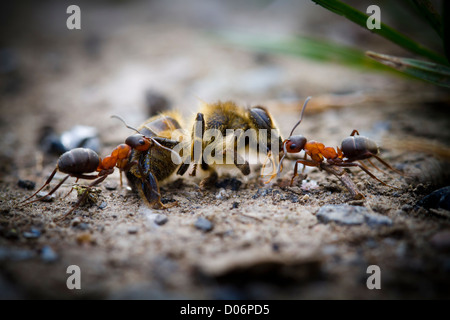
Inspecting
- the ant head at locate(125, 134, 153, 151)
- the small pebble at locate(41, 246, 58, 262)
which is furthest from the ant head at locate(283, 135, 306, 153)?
the small pebble at locate(41, 246, 58, 262)

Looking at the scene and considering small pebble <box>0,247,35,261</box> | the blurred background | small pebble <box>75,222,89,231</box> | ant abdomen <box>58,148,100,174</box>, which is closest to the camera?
small pebble <box>0,247,35,261</box>

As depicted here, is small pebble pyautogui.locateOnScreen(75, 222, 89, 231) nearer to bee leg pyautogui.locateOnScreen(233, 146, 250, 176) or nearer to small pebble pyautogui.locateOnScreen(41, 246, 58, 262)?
small pebble pyautogui.locateOnScreen(41, 246, 58, 262)

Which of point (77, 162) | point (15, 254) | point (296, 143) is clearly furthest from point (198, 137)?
point (15, 254)

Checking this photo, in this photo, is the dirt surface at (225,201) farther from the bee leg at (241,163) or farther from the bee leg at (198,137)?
the bee leg at (198,137)

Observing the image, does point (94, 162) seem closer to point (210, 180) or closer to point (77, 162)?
point (77, 162)

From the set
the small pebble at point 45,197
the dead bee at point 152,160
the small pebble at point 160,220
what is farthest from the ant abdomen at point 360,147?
the small pebble at point 45,197
